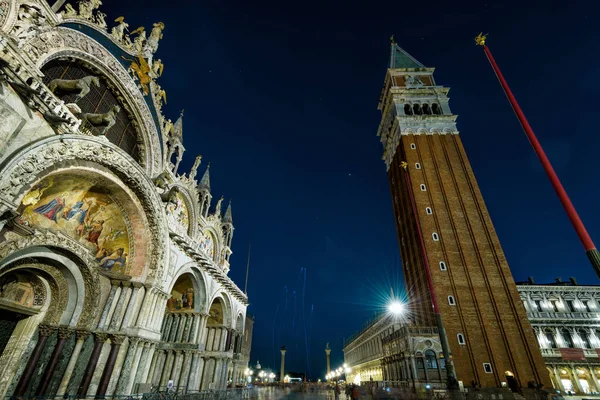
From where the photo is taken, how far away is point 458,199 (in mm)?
33938

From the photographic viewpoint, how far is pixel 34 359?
11.1m

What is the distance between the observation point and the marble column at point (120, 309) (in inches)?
490

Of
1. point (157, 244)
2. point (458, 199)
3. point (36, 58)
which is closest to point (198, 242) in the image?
point (157, 244)

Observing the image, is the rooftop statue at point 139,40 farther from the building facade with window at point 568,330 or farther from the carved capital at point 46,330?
the building facade with window at point 568,330

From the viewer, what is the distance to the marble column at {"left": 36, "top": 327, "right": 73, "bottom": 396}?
35.9 feet

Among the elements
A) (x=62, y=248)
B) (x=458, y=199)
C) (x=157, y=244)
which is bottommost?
(x=62, y=248)

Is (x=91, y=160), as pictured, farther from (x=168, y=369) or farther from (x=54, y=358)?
(x=168, y=369)

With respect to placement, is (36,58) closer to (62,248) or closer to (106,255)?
(62,248)

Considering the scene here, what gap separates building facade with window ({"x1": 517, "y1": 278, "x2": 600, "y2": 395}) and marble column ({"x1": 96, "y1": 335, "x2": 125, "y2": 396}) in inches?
1634

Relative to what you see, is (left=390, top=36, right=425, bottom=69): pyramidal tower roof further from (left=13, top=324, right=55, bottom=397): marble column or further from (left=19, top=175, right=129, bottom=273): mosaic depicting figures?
(left=13, top=324, right=55, bottom=397): marble column

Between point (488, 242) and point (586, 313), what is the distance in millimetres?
16080

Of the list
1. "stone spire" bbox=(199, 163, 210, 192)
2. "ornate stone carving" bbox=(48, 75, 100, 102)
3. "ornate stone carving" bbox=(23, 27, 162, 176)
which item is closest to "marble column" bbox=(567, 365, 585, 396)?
"stone spire" bbox=(199, 163, 210, 192)

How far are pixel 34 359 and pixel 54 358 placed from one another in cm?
63

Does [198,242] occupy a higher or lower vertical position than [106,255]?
higher
